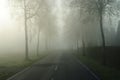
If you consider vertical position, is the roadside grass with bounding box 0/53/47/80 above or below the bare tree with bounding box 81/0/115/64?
below

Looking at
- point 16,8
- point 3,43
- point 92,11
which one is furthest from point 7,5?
point 3,43

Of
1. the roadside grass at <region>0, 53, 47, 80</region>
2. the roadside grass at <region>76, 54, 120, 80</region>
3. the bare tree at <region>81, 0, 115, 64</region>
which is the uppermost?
the bare tree at <region>81, 0, 115, 64</region>

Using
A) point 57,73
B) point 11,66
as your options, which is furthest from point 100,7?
point 11,66

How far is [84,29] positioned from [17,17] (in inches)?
649

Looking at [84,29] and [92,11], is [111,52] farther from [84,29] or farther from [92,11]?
[84,29]

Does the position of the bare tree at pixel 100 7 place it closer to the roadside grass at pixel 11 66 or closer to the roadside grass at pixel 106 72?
the roadside grass at pixel 106 72

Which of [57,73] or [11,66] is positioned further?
[11,66]

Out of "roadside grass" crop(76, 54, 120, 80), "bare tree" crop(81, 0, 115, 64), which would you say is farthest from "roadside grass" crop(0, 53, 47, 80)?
"bare tree" crop(81, 0, 115, 64)

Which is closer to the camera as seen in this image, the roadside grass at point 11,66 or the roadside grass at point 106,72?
the roadside grass at point 106,72

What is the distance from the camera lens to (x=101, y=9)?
31906 mm

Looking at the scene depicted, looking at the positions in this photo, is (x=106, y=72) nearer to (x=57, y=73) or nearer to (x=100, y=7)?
(x=57, y=73)

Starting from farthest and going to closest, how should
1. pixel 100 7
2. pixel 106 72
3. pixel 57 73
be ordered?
pixel 100 7 → pixel 57 73 → pixel 106 72

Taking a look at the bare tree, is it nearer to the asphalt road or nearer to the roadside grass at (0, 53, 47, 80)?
the asphalt road

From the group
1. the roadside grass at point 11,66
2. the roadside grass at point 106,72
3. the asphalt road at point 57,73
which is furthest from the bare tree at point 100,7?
the roadside grass at point 11,66
